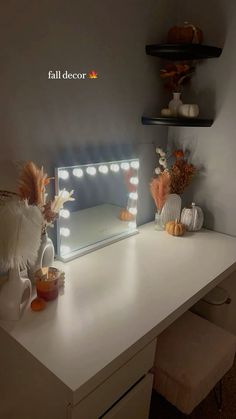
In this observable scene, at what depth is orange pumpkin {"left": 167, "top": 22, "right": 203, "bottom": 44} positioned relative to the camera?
142 centimetres

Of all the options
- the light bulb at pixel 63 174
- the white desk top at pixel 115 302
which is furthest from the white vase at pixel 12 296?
the light bulb at pixel 63 174

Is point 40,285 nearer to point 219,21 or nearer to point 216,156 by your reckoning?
point 216,156

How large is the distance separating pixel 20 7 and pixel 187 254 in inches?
45.3

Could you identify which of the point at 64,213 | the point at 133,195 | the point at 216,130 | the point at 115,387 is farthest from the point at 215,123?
the point at 115,387

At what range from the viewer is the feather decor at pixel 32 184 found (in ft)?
3.40

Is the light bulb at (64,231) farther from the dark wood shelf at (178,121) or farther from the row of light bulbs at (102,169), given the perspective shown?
the dark wood shelf at (178,121)

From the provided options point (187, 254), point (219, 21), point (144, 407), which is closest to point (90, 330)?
Result: point (144, 407)

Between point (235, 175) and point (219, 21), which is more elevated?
point (219, 21)

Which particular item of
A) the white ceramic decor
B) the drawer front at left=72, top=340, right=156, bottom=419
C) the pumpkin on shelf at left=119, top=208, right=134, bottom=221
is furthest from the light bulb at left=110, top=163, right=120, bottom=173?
the drawer front at left=72, top=340, right=156, bottom=419

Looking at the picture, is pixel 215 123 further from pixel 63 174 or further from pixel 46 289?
pixel 46 289

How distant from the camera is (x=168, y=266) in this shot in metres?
1.34

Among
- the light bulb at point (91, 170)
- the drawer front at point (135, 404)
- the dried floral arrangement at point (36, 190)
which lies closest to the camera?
the drawer front at point (135, 404)

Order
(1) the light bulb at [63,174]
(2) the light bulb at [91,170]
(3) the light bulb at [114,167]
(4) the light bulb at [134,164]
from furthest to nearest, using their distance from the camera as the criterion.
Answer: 1. (4) the light bulb at [134,164]
2. (3) the light bulb at [114,167]
3. (2) the light bulb at [91,170]
4. (1) the light bulb at [63,174]

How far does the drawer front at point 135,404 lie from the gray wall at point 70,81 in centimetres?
80
